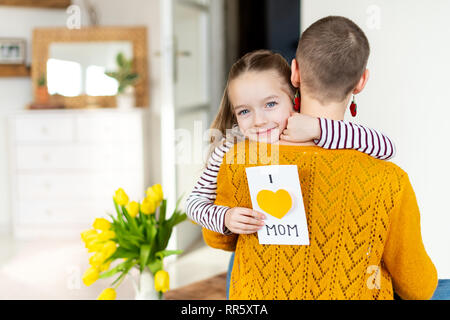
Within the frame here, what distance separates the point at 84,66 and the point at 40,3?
0.50 metres

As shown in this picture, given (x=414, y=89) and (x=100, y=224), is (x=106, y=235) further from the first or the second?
(x=414, y=89)

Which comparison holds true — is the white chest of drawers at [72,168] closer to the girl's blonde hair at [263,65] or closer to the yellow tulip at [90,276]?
the yellow tulip at [90,276]

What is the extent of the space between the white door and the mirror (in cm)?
73

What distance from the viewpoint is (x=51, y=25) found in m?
3.55

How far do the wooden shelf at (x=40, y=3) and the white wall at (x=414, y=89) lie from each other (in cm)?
293

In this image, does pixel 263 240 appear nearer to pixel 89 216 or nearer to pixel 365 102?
pixel 365 102

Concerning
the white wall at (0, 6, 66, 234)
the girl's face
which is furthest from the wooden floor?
the white wall at (0, 6, 66, 234)

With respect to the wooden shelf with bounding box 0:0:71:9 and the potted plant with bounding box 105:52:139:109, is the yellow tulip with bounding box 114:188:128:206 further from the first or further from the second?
the wooden shelf with bounding box 0:0:71:9

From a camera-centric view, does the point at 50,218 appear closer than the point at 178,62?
No

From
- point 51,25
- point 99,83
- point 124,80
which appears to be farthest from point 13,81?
point 124,80

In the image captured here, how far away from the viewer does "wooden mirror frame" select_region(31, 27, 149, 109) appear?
3494mm

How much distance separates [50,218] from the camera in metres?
3.26

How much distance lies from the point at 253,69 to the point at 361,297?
14.1 inches

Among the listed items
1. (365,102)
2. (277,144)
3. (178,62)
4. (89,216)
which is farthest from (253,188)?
(89,216)
